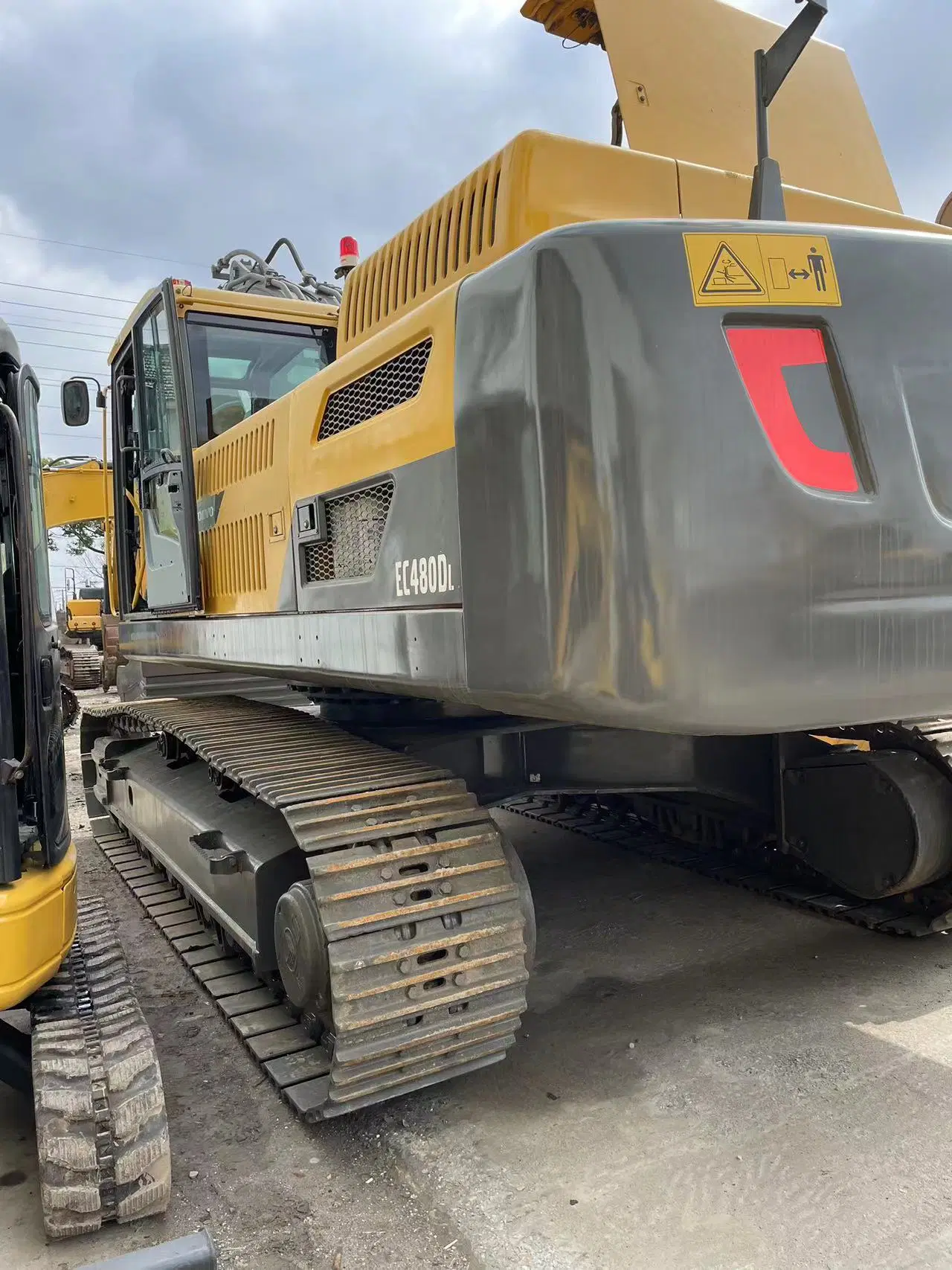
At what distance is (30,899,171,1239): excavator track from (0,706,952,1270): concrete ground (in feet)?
0.31

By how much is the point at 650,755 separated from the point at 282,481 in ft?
4.91

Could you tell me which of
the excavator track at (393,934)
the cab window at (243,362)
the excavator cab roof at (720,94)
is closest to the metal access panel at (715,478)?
the excavator track at (393,934)

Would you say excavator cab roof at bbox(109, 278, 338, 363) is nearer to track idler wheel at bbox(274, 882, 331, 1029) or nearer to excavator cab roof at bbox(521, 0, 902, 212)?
excavator cab roof at bbox(521, 0, 902, 212)

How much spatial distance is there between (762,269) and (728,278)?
0.25 ft

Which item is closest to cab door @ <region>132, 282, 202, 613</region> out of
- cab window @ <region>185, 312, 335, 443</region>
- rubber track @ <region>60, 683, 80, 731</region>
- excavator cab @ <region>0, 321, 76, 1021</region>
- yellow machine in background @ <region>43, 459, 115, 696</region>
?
cab window @ <region>185, 312, 335, 443</region>

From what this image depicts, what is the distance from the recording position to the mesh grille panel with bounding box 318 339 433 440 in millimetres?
2396

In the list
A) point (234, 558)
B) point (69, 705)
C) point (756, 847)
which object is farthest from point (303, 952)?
point (69, 705)

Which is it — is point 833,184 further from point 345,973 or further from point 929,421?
point 345,973

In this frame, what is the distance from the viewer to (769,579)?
1.88 m

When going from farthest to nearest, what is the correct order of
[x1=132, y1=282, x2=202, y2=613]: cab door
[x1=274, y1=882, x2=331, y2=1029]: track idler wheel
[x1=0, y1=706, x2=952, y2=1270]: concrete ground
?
[x1=132, y1=282, x2=202, y2=613]: cab door → [x1=274, y1=882, x2=331, y2=1029]: track idler wheel → [x1=0, y1=706, x2=952, y2=1270]: concrete ground

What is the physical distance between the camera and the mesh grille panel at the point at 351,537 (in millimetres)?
2543

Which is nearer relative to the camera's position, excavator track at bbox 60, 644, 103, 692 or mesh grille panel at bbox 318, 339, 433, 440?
mesh grille panel at bbox 318, 339, 433, 440

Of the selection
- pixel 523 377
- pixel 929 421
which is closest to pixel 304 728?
pixel 523 377

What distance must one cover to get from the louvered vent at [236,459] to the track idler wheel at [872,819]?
2221 mm
